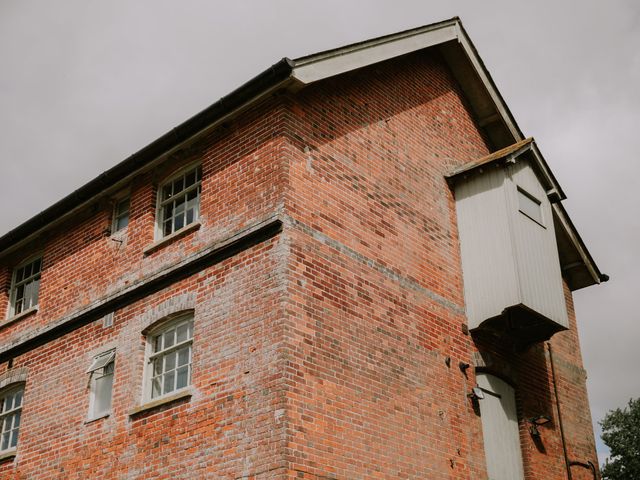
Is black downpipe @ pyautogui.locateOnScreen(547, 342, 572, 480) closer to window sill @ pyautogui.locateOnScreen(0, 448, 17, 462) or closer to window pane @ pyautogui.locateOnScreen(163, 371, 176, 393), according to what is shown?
window pane @ pyautogui.locateOnScreen(163, 371, 176, 393)

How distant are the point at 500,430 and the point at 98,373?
722cm

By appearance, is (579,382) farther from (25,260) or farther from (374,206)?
(25,260)

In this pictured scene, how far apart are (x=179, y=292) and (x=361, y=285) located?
2.98 meters

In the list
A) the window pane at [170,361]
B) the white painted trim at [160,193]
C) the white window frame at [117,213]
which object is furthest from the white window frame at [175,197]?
the window pane at [170,361]

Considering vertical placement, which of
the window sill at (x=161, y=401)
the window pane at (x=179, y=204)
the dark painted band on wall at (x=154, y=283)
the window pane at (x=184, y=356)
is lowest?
the window sill at (x=161, y=401)

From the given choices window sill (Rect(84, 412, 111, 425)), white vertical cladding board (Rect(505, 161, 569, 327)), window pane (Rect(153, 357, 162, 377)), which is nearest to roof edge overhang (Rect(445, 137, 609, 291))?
white vertical cladding board (Rect(505, 161, 569, 327))

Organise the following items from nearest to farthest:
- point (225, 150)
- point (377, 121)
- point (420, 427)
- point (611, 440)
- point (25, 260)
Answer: point (420, 427) → point (225, 150) → point (377, 121) → point (25, 260) → point (611, 440)

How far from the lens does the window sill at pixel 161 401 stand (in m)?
11.4

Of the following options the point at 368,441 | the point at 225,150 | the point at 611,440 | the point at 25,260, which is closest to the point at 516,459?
the point at 368,441

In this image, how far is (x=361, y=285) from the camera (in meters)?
12.1

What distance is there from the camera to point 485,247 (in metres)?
14.4

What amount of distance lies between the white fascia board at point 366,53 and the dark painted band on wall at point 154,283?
2616 mm

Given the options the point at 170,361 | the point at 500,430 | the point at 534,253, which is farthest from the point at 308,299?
the point at 534,253

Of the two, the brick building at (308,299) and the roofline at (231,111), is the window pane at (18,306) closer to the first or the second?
the brick building at (308,299)
